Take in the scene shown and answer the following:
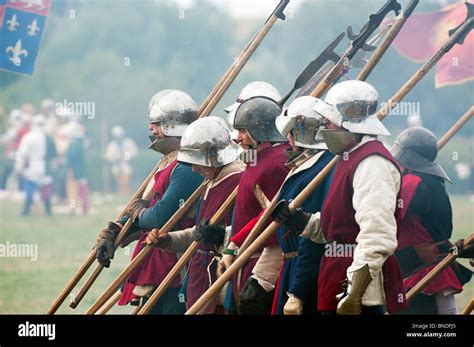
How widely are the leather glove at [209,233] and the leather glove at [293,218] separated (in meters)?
1.05

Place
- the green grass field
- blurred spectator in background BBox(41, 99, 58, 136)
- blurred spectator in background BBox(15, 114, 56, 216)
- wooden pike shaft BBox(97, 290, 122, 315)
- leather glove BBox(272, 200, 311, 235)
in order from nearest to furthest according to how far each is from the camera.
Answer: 1. leather glove BBox(272, 200, 311, 235)
2. wooden pike shaft BBox(97, 290, 122, 315)
3. the green grass field
4. blurred spectator in background BBox(41, 99, 58, 136)
5. blurred spectator in background BBox(15, 114, 56, 216)

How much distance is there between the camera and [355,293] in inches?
368

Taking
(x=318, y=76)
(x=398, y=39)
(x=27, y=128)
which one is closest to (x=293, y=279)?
(x=318, y=76)

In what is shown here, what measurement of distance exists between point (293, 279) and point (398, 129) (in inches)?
142

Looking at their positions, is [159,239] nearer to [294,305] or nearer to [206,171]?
[206,171]

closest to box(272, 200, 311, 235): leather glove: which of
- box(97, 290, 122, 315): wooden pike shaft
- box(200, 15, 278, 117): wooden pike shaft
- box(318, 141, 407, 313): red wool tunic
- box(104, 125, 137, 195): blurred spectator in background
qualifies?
box(318, 141, 407, 313): red wool tunic

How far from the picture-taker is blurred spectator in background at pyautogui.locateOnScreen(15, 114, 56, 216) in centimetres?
1991

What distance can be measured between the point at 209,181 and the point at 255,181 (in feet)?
2.11

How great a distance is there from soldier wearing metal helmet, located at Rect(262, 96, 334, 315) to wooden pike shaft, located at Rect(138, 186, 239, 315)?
752mm

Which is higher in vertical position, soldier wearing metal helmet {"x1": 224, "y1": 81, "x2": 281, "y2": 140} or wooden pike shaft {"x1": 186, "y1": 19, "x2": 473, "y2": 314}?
soldier wearing metal helmet {"x1": 224, "y1": 81, "x2": 281, "y2": 140}

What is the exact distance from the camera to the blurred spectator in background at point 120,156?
60.2 ft

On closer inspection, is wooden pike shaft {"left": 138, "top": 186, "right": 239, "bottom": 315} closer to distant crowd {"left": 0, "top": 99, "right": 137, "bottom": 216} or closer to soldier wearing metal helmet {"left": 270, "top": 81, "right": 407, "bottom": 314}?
soldier wearing metal helmet {"left": 270, "top": 81, "right": 407, "bottom": 314}

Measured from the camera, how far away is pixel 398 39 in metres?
12.5

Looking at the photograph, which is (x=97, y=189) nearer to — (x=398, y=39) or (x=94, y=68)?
(x=94, y=68)
